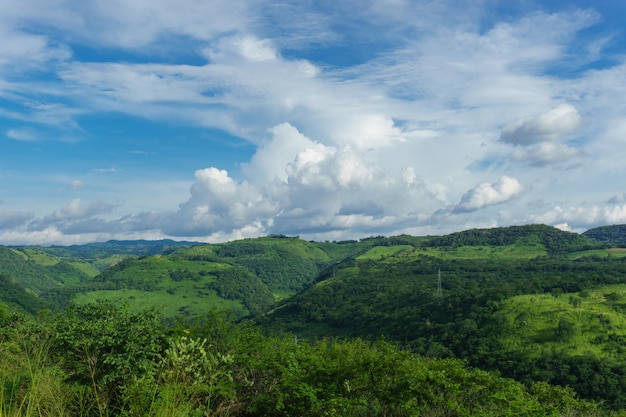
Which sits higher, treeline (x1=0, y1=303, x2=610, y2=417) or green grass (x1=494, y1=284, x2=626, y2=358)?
treeline (x1=0, y1=303, x2=610, y2=417)

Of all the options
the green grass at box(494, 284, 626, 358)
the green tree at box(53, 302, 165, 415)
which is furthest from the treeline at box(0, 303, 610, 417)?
the green grass at box(494, 284, 626, 358)

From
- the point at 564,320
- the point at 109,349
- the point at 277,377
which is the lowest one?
the point at 564,320

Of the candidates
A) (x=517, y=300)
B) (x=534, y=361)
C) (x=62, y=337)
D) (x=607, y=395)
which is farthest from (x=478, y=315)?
(x=62, y=337)

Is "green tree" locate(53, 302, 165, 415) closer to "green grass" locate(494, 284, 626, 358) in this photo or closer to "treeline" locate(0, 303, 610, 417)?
"treeline" locate(0, 303, 610, 417)

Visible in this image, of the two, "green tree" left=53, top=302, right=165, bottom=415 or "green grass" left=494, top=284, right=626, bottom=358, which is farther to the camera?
"green grass" left=494, top=284, right=626, bottom=358

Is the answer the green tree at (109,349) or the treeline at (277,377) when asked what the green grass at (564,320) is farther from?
the green tree at (109,349)

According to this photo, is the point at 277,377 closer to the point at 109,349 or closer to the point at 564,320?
Result: the point at 109,349

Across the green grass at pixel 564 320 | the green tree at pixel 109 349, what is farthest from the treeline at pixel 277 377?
the green grass at pixel 564 320

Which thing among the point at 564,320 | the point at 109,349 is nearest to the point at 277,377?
the point at 109,349

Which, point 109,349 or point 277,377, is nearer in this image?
point 109,349

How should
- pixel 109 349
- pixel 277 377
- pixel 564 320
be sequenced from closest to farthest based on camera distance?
pixel 109 349
pixel 277 377
pixel 564 320

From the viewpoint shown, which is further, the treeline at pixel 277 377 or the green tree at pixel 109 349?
the treeline at pixel 277 377

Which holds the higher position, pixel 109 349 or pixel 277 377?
pixel 109 349

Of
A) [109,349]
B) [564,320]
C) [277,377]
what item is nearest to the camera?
[109,349]
